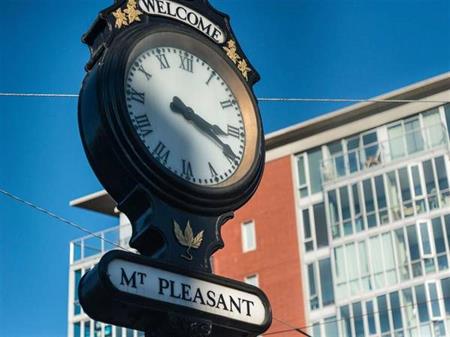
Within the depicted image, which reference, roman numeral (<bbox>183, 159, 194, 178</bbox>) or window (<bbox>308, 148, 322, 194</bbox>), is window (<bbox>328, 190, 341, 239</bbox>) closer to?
window (<bbox>308, 148, 322, 194</bbox>)

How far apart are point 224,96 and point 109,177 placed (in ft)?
3.52

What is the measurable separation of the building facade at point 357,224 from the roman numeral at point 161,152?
1446 inches

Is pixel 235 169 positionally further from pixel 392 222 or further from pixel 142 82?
pixel 392 222

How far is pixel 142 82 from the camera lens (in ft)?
21.5

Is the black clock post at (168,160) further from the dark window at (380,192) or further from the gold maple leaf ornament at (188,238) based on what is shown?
the dark window at (380,192)

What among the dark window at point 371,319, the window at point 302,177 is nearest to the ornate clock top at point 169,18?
the dark window at point 371,319

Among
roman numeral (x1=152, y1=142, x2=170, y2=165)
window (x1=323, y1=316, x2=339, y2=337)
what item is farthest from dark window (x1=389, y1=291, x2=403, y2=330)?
roman numeral (x1=152, y1=142, x2=170, y2=165)

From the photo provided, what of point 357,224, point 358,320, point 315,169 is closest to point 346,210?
point 357,224

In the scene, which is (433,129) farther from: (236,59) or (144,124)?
(144,124)

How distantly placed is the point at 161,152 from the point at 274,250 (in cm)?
4227

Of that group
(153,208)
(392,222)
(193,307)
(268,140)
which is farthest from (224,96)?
(268,140)

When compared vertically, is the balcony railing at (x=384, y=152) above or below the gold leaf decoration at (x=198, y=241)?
above

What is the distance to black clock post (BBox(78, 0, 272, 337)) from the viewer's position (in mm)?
5848

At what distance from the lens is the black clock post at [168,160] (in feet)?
19.2
